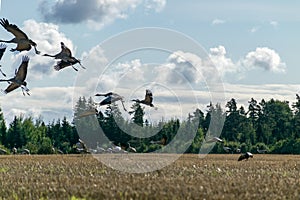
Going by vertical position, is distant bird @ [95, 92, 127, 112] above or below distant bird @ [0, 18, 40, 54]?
below

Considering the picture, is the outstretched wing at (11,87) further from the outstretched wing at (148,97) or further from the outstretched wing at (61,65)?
the outstretched wing at (148,97)

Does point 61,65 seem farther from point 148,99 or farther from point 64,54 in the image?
point 148,99

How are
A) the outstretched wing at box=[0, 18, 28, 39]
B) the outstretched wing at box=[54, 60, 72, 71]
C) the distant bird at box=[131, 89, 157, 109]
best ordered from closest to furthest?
the outstretched wing at box=[0, 18, 28, 39]
the outstretched wing at box=[54, 60, 72, 71]
the distant bird at box=[131, 89, 157, 109]

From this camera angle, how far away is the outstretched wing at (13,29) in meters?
14.2

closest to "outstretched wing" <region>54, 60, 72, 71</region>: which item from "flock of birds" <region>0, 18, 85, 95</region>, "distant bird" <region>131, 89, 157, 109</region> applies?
"flock of birds" <region>0, 18, 85, 95</region>

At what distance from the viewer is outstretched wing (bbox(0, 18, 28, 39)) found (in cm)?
1417

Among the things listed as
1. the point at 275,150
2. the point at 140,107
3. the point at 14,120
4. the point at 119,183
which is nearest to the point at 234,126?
the point at 275,150

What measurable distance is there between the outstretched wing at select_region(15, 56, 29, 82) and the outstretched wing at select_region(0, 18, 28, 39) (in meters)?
1.52

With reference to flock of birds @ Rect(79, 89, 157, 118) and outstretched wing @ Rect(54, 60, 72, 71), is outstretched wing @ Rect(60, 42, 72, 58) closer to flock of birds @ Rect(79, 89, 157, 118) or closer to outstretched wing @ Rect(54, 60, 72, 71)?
outstretched wing @ Rect(54, 60, 72, 71)

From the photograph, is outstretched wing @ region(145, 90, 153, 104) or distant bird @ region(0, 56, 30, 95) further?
outstretched wing @ region(145, 90, 153, 104)

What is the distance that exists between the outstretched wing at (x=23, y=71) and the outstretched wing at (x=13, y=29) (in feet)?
5.00

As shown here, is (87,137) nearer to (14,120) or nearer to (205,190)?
(205,190)

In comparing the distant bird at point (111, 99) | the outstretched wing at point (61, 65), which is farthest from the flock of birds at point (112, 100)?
the outstretched wing at point (61, 65)

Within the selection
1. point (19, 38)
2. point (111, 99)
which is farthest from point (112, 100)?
point (19, 38)
